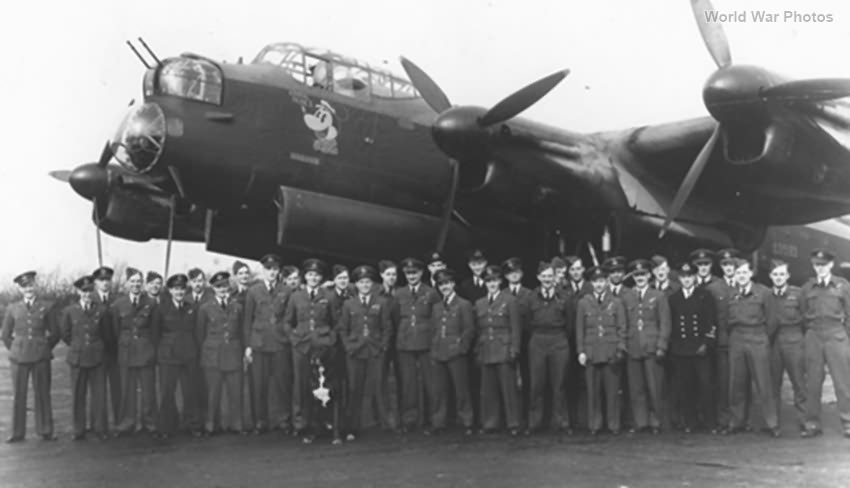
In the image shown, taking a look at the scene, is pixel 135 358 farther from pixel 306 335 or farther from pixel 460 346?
pixel 460 346

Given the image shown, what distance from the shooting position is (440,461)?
7199 millimetres

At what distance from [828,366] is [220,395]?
644 cm

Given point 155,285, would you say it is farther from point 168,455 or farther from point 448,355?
point 448,355

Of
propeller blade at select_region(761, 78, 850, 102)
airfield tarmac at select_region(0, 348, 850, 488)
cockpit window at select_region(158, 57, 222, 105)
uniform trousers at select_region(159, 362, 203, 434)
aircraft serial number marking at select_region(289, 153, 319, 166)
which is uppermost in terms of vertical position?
cockpit window at select_region(158, 57, 222, 105)

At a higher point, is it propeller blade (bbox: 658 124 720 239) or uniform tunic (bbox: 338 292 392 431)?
propeller blade (bbox: 658 124 720 239)

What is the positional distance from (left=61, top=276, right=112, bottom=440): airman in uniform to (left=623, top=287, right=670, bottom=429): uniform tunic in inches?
228

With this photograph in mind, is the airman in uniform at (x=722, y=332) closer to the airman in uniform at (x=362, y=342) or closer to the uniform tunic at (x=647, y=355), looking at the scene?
the uniform tunic at (x=647, y=355)

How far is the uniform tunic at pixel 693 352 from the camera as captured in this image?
8633mm

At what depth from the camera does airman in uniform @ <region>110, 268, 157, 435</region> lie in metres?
9.28

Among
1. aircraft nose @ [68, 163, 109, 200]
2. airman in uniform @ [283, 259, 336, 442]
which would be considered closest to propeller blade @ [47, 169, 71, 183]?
aircraft nose @ [68, 163, 109, 200]

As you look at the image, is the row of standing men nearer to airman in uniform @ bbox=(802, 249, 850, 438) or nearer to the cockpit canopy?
airman in uniform @ bbox=(802, 249, 850, 438)

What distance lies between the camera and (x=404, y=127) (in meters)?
11.8

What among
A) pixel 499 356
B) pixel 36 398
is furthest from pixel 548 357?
pixel 36 398

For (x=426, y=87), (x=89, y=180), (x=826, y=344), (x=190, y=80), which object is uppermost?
(x=426, y=87)
